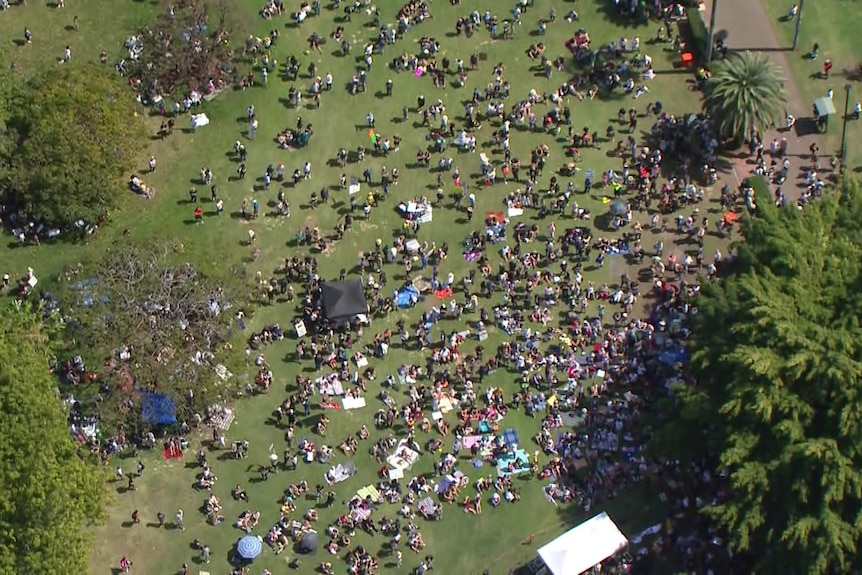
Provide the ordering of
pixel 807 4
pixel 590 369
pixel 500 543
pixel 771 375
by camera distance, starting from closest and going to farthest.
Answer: pixel 771 375, pixel 500 543, pixel 590 369, pixel 807 4

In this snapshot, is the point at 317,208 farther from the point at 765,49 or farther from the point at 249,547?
the point at 765,49

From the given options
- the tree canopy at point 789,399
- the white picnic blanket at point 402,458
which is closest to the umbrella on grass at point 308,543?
the white picnic blanket at point 402,458

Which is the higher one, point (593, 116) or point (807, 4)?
point (807, 4)

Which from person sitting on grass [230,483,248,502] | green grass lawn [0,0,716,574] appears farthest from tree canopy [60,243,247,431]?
person sitting on grass [230,483,248,502]

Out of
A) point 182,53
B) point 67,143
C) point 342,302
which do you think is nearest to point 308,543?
point 342,302

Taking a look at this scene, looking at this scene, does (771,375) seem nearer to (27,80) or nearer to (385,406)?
(385,406)

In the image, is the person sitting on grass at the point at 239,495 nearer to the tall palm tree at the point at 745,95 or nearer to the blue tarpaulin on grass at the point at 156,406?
the blue tarpaulin on grass at the point at 156,406

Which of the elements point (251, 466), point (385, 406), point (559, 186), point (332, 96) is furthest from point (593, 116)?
point (251, 466)
